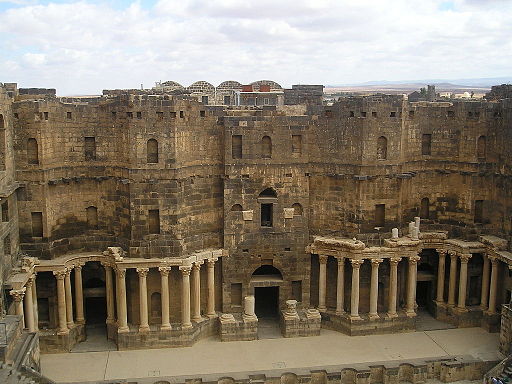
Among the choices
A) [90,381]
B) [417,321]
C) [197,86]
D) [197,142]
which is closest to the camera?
[90,381]

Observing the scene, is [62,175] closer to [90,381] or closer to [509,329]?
[90,381]

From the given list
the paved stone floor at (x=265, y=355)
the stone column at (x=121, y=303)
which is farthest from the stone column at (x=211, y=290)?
the stone column at (x=121, y=303)

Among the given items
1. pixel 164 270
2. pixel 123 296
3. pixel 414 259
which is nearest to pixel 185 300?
pixel 164 270

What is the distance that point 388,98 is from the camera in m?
31.3

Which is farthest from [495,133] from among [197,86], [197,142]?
[197,86]

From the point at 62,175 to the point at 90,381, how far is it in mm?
10603

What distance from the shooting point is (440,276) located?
33.3 metres

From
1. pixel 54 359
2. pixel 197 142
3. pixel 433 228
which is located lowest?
pixel 54 359

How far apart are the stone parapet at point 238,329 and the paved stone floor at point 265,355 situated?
335mm

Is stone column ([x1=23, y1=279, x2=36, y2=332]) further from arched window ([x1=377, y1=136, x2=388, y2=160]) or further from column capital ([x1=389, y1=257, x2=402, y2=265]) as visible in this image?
arched window ([x1=377, y1=136, x2=388, y2=160])

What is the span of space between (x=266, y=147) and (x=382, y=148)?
6.31 metres

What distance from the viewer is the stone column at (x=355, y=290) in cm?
3115

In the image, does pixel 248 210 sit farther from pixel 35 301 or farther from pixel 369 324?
pixel 35 301

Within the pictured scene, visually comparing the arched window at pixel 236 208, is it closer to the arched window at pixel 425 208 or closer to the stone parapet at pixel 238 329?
the stone parapet at pixel 238 329
